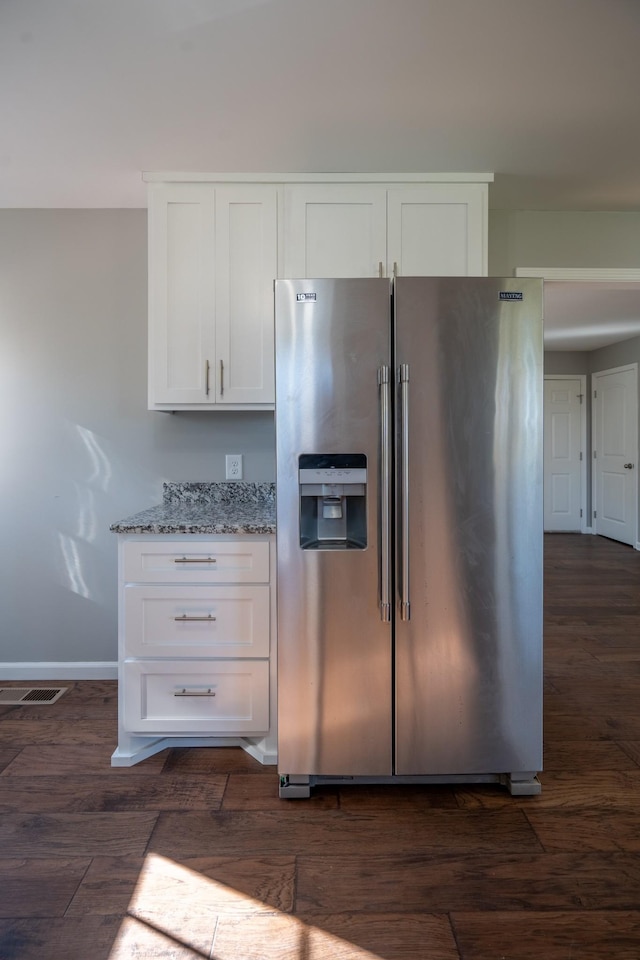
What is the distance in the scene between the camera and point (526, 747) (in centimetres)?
195

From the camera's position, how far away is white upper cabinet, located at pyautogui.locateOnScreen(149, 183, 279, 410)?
251 cm

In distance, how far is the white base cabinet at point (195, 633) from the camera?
2.17 meters

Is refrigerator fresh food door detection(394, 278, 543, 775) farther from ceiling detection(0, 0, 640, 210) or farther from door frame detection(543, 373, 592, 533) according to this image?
door frame detection(543, 373, 592, 533)

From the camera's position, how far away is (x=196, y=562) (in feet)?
7.12

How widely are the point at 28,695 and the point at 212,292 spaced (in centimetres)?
216

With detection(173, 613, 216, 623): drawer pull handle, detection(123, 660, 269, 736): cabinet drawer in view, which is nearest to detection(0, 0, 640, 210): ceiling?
detection(173, 613, 216, 623): drawer pull handle

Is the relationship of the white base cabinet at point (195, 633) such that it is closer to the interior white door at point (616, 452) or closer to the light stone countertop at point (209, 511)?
the light stone countertop at point (209, 511)

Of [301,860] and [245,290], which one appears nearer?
[301,860]

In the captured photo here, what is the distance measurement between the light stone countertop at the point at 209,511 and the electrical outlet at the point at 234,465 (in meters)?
0.04

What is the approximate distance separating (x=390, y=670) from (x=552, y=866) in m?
0.71

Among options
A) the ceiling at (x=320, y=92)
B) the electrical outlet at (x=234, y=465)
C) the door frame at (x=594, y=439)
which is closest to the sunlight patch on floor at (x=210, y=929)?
the electrical outlet at (x=234, y=465)

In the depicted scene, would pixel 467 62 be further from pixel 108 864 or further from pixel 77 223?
pixel 108 864

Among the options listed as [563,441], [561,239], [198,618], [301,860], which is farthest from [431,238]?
[563,441]

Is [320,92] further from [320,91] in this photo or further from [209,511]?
[209,511]
